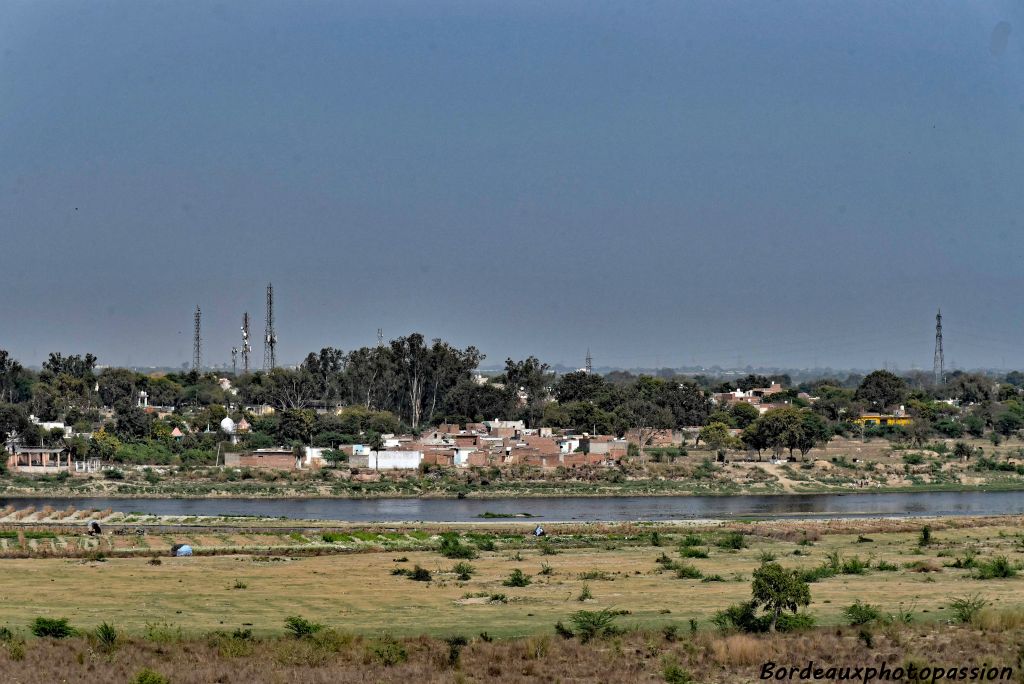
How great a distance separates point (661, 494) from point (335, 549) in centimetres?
2797

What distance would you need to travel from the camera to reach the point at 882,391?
10275 cm

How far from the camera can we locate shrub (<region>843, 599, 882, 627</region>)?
2006cm

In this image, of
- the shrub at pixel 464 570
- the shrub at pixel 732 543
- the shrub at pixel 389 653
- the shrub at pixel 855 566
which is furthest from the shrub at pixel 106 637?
the shrub at pixel 732 543

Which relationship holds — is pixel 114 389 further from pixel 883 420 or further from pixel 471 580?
pixel 471 580

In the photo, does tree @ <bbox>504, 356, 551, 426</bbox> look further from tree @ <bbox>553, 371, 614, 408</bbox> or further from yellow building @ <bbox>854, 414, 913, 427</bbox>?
yellow building @ <bbox>854, 414, 913, 427</bbox>

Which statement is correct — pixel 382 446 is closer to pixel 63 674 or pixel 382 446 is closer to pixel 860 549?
pixel 860 549

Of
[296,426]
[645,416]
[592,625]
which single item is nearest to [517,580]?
[592,625]

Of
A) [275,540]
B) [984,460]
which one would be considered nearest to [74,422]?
[275,540]

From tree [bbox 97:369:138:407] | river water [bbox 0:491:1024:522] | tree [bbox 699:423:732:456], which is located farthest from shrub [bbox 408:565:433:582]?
tree [bbox 97:369:138:407]

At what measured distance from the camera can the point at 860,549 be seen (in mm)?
33688

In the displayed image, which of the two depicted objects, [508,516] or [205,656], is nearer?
[205,656]

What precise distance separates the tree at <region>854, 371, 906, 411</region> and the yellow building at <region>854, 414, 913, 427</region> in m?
7.01

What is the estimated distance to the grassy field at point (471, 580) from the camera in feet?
71.7

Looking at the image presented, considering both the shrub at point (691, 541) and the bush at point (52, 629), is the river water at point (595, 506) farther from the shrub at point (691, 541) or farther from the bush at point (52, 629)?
the bush at point (52, 629)
